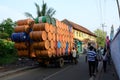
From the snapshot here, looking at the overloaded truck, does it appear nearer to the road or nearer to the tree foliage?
the road

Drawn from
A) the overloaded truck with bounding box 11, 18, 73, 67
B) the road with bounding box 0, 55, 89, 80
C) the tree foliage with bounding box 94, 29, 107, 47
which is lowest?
the road with bounding box 0, 55, 89, 80

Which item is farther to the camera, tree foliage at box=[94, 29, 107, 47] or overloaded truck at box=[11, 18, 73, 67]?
tree foliage at box=[94, 29, 107, 47]

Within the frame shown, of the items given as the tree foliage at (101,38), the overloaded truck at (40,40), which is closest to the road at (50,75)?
the overloaded truck at (40,40)

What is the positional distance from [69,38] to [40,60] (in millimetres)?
6377

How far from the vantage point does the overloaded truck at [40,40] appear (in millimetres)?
21483

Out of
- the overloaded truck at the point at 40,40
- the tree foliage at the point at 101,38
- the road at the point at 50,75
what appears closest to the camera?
the road at the point at 50,75

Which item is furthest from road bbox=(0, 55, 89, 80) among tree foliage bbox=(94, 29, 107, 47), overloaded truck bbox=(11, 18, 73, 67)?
tree foliage bbox=(94, 29, 107, 47)

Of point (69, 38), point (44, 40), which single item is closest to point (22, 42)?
point (44, 40)

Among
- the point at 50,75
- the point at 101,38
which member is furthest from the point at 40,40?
the point at 101,38

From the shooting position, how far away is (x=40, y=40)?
21.5 meters

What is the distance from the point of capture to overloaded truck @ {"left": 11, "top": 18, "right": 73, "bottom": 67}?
70.5 feet

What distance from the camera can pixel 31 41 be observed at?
22.6 meters

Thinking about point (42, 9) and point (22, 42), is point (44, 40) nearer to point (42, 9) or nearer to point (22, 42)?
point (22, 42)

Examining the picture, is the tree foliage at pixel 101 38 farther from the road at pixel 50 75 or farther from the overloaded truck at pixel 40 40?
the road at pixel 50 75
